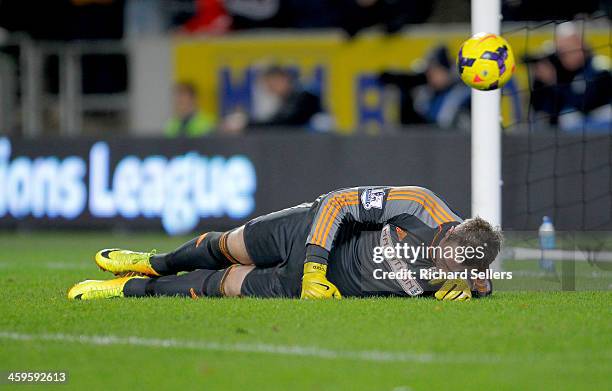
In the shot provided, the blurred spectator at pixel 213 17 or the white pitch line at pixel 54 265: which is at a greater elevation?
the blurred spectator at pixel 213 17

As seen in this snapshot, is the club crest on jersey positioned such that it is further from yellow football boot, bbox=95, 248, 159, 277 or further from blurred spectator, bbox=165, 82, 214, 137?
blurred spectator, bbox=165, 82, 214, 137

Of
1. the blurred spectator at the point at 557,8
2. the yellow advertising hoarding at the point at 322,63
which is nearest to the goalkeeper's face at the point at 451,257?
the blurred spectator at the point at 557,8

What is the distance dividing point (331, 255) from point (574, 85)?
6.97m

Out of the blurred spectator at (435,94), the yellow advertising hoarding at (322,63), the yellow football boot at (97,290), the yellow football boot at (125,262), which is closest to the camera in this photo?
the yellow football boot at (97,290)

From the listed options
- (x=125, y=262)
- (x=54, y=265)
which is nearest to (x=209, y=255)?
(x=125, y=262)

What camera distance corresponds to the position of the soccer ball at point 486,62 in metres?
9.17

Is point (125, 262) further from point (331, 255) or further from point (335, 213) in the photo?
point (335, 213)

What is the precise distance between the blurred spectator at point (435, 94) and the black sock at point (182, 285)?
7076 mm

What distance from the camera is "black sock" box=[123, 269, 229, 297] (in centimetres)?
825

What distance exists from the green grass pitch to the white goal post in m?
1.12

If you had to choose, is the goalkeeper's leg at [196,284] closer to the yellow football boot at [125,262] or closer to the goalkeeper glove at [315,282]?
the yellow football boot at [125,262]

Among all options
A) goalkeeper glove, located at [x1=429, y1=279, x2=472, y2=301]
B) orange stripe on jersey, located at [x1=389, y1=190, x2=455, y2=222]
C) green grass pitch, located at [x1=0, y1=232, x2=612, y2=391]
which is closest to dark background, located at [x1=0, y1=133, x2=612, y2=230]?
green grass pitch, located at [x1=0, y1=232, x2=612, y2=391]

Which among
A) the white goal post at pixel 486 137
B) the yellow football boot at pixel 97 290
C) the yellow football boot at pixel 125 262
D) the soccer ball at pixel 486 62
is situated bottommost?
the yellow football boot at pixel 97 290

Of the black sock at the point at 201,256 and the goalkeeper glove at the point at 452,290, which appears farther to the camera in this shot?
the black sock at the point at 201,256
